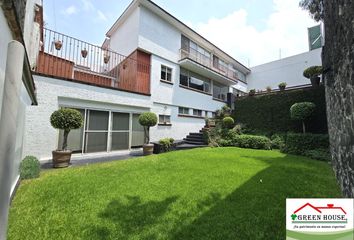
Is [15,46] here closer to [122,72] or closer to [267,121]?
[122,72]

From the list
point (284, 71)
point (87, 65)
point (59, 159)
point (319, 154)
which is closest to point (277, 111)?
point (319, 154)

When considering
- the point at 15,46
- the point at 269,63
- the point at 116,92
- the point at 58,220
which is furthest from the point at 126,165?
the point at 269,63

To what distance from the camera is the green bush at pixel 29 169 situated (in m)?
5.10

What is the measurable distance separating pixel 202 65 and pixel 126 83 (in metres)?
6.77

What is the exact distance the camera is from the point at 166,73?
1360cm

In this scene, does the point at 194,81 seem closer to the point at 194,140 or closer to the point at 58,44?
the point at 194,140

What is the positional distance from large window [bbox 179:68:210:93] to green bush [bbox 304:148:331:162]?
9.70 m

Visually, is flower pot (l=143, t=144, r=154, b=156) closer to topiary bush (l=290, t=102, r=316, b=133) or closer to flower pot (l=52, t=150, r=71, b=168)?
flower pot (l=52, t=150, r=71, b=168)

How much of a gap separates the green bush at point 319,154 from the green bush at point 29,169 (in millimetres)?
11242

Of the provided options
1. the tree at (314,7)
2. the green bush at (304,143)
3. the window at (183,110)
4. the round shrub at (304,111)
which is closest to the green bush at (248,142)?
the green bush at (304,143)

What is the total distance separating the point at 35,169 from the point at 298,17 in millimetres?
13821

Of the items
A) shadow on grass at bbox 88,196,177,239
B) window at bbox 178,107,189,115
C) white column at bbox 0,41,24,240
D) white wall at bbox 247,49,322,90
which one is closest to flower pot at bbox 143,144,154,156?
window at bbox 178,107,189,115

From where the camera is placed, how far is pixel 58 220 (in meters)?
3.09

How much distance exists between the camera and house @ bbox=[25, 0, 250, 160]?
7992 millimetres
